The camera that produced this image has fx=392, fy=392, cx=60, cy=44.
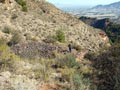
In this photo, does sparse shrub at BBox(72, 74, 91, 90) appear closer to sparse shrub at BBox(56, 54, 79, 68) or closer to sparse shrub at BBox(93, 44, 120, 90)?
sparse shrub at BBox(93, 44, 120, 90)

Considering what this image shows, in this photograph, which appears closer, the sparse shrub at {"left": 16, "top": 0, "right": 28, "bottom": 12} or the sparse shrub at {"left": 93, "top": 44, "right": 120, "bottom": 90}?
the sparse shrub at {"left": 93, "top": 44, "right": 120, "bottom": 90}

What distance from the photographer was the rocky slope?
31.0 meters

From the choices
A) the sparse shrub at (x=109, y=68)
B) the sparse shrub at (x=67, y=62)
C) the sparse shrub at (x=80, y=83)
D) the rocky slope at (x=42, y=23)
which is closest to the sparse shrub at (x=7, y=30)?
the rocky slope at (x=42, y=23)

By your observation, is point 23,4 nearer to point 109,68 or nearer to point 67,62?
point 67,62

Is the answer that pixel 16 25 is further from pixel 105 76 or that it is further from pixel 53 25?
pixel 105 76

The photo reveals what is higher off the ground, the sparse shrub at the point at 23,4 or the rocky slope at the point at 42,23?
the sparse shrub at the point at 23,4

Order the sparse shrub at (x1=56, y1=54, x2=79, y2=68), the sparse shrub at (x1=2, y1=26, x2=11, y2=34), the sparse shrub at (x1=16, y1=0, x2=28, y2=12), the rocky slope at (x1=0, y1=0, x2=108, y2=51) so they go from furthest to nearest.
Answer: the sparse shrub at (x1=16, y1=0, x2=28, y2=12), the rocky slope at (x1=0, y1=0, x2=108, y2=51), the sparse shrub at (x1=2, y1=26, x2=11, y2=34), the sparse shrub at (x1=56, y1=54, x2=79, y2=68)

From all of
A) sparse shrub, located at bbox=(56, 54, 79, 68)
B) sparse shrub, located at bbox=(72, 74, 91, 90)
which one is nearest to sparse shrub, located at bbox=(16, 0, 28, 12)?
sparse shrub, located at bbox=(56, 54, 79, 68)

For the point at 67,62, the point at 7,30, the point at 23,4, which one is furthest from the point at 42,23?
the point at 67,62

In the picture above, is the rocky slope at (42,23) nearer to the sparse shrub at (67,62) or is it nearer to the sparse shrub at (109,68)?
the sparse shrub at (67,62)

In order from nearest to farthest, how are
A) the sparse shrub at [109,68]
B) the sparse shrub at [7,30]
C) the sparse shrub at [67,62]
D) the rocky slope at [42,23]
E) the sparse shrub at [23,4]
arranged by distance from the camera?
the sparse shrub at [109,68] → the sparse shrub at [67,62] → the sparse shrub at [7,30] → the rocky slope at [42,23] → the sparse shrub at [23,4]

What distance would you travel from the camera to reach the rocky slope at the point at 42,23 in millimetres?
31039

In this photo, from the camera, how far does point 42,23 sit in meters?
35.3

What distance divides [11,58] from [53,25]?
21701mm
